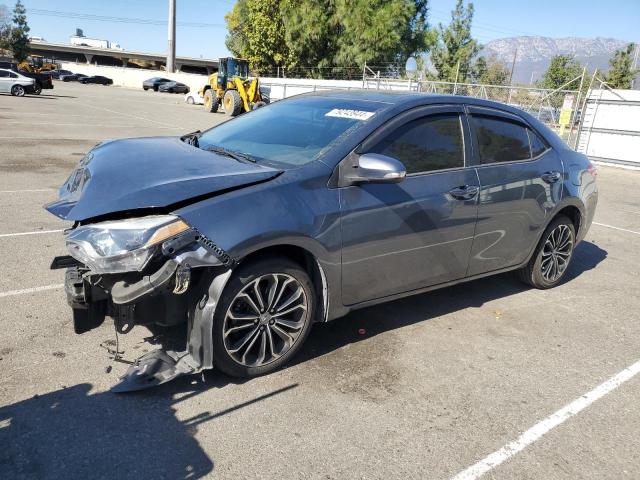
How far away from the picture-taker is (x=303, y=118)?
13.5ft

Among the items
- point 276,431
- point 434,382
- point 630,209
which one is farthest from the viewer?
point 630,209

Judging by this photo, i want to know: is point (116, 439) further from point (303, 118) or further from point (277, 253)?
point (303, 118)

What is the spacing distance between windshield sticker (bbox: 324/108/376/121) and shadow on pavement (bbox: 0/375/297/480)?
6.57 feet

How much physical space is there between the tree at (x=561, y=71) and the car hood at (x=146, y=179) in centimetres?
5393

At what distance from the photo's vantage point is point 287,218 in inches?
124

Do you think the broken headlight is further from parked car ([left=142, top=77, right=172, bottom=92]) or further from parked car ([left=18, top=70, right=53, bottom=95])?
parked car ([left=142, top=77, right=172, bottom=92])

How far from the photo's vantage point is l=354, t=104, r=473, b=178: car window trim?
3.59 metres

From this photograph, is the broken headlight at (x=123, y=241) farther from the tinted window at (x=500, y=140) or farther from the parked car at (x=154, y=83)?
the parked car at (x=154, y=83)

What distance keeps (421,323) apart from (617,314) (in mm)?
1954

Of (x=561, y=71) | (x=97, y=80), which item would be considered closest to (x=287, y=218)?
(x=561, y=71)

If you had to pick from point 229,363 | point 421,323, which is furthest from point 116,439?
point 421,323

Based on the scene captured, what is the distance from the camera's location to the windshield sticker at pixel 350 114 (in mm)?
3752

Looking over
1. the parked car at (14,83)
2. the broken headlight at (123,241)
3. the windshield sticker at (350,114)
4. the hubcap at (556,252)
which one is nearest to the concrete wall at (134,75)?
the parked car at (14,83)

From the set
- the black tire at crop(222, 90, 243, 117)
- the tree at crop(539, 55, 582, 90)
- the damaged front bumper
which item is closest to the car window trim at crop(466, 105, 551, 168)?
the damaged front bumper
